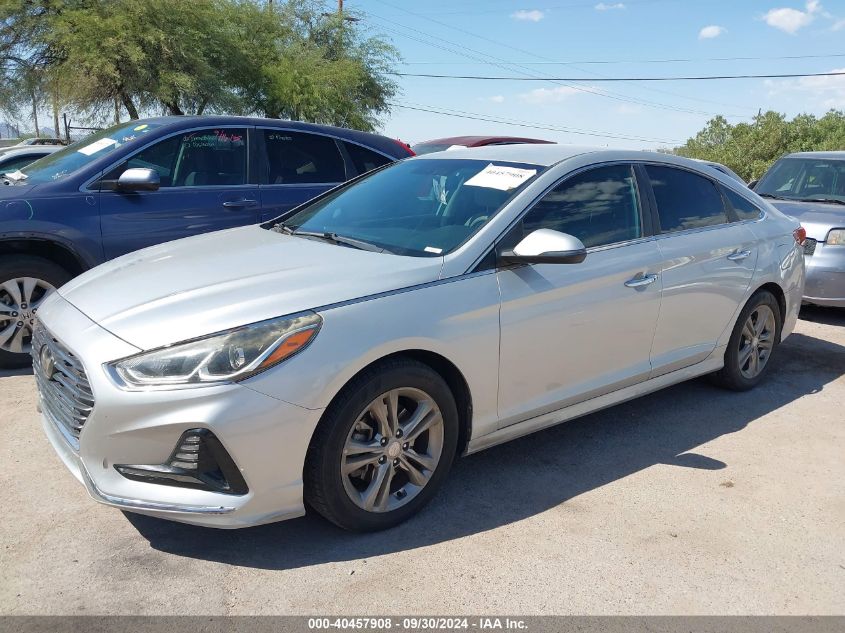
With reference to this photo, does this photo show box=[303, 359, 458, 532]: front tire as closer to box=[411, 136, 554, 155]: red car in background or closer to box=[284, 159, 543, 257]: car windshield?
box=[284, 159, 543, 257]: car windshield

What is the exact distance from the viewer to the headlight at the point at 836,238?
7.18 meters

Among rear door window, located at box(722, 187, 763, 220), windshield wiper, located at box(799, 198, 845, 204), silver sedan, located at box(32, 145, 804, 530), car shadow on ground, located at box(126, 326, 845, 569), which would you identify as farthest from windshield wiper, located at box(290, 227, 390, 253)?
windshield wiper, located at box(799, 198, 845, 204)

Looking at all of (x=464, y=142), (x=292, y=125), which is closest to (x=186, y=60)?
(x=464, y=142)

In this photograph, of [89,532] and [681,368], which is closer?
[89,532]

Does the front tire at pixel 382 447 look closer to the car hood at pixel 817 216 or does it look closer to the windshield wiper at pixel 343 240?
the windshield wiper at pixel 343 240

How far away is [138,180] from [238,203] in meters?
0.80

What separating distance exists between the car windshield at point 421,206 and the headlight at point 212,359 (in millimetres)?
929

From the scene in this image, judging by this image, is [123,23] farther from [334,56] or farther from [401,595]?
[401,595]

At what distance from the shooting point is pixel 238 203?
5730mm

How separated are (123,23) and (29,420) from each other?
21.6 m

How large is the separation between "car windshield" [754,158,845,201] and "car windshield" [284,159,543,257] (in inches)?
225

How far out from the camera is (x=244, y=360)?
2.76 m

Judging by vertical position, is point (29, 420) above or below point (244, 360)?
below

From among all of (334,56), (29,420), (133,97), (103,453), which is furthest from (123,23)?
(103,453)
